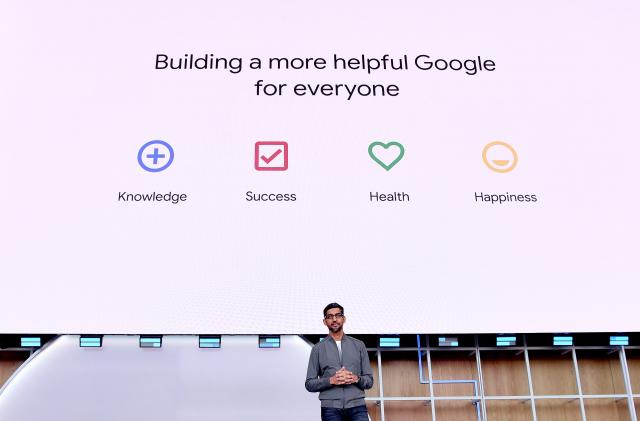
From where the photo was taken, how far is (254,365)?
13.0 ft

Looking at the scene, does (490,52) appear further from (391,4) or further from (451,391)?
(451,391)

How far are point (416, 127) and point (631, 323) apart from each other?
1864 mm

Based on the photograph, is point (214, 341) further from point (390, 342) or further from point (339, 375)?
point (339, 375)

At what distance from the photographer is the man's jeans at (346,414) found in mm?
2908

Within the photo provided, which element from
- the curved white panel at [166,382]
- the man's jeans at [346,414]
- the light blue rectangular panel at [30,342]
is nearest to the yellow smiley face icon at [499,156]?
the curved white panel at [166,382]

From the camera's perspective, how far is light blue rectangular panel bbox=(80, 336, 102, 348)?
12.8 ft

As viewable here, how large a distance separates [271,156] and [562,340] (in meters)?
2.25

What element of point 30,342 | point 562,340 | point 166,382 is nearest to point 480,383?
point 562,340

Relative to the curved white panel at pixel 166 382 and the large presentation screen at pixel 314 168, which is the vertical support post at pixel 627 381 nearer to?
the large presentation screen at pixel 314 168

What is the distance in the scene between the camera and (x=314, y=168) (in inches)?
167

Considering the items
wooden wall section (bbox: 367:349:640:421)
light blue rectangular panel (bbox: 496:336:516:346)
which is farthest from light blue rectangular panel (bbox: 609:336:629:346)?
light blue rectangular panel (bbox: 496:336:516:346)

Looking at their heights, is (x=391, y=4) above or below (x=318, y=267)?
above

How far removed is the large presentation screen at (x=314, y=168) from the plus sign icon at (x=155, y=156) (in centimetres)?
1

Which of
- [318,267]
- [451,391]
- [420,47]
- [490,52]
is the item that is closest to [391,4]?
[420,47]
